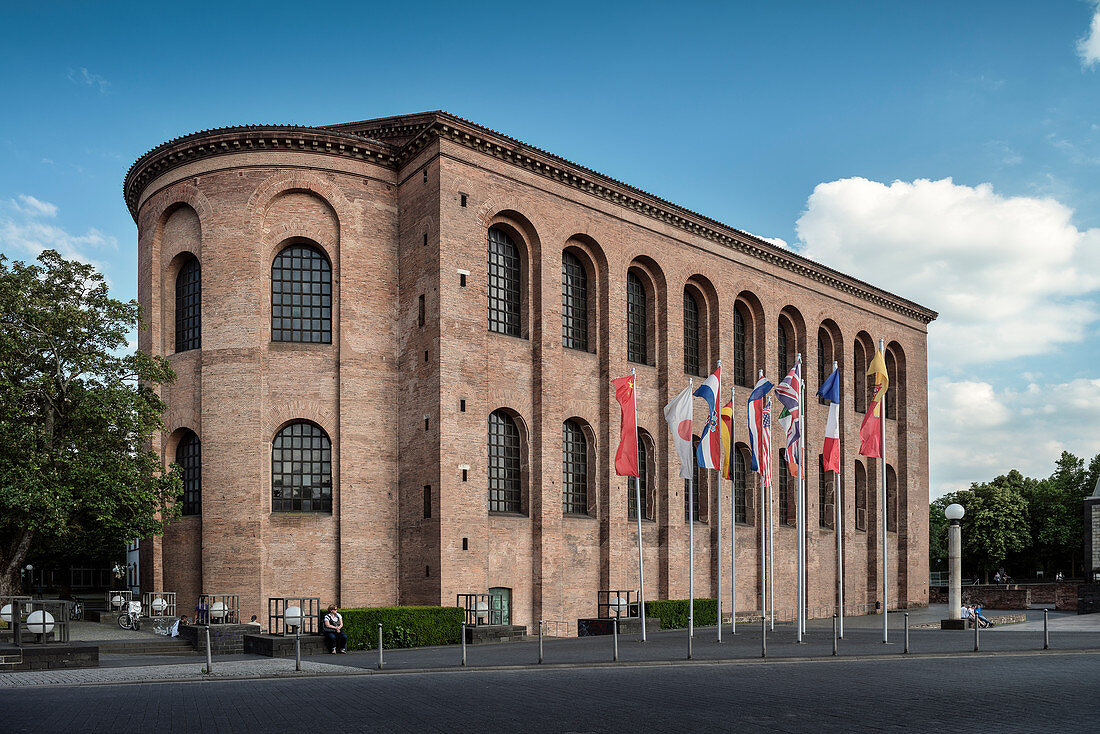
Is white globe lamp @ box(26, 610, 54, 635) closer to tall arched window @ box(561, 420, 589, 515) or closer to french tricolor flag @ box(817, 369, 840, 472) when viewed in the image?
tall arched window @ box(561, 420, 589, 515)

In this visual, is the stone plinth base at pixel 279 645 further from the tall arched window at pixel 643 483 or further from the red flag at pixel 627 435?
the tall arched window at pixel 643 483

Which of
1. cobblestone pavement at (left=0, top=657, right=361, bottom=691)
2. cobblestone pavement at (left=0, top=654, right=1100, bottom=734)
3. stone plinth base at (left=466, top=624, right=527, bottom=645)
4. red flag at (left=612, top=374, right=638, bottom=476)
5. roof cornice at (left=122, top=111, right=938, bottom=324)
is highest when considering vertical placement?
roof cornice at (left=122, top=111, right=938, bottom=324)

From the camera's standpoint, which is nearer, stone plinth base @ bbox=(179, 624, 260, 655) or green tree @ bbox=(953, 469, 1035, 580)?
stone plinth base @ bbox=(179, 624, 260, 655)

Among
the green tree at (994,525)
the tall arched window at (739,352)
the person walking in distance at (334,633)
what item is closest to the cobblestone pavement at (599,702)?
the person walking in distance at (334,633)

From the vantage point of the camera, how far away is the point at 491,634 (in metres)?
26.5

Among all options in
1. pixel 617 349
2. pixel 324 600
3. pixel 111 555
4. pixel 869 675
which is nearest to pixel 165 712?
pixel 869 675

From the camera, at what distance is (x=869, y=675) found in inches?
680

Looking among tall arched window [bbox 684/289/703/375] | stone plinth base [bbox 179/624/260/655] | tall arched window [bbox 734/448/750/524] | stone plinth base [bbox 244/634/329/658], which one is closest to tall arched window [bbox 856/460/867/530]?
tall arched window [bbox 734/448/750/524]

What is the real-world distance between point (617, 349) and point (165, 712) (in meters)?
24.4

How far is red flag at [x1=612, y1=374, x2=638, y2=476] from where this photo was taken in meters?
26.2

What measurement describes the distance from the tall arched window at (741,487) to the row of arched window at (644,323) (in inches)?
140

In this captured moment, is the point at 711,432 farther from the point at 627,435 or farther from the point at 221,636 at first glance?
the point at 221,636

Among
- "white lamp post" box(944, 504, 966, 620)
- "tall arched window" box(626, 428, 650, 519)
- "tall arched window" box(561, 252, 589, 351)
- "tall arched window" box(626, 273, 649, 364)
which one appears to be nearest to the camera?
"white lamp post" box(944, 504, 966, 620)

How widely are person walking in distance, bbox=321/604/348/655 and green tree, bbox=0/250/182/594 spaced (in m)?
8.23
